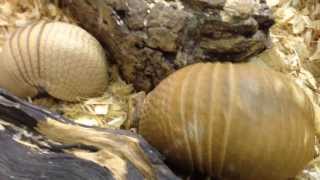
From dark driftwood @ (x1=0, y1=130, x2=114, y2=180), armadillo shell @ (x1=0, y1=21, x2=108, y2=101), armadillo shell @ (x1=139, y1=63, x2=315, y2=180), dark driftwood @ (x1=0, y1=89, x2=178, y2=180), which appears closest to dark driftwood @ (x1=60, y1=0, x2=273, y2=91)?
armadillo shell @ (x1=0, y1=21, x2=108, y2=101)

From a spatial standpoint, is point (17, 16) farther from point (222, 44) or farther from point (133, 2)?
point (222, 44)

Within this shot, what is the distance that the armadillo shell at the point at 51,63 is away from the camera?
1.79 m

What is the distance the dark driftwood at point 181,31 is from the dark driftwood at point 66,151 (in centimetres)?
38

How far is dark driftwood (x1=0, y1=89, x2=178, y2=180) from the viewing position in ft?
4.11

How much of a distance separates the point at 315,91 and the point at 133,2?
63cm

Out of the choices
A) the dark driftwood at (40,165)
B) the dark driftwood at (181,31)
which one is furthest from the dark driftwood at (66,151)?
the dark driftwood at (181,31)

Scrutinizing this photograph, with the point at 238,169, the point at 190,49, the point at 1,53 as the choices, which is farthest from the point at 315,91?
the point at 1,53

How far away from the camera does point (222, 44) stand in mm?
1736

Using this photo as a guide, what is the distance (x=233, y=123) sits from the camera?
1.44 metres

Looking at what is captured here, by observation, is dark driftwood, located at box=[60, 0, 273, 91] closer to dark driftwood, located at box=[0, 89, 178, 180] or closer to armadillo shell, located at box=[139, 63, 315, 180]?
armadillo shell, located at box=[139, 63, 315, 180]

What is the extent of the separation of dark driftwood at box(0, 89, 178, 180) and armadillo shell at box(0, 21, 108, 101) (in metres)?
0.39

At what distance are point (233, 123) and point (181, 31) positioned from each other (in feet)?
1.24

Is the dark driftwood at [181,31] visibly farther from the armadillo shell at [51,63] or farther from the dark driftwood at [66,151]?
the dark driftwood at [66,151]

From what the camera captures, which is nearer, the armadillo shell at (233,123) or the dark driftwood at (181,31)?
the armadillo shell at (233,123)
